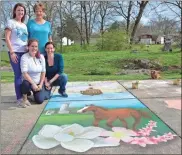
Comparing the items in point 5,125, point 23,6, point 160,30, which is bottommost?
point 5,125

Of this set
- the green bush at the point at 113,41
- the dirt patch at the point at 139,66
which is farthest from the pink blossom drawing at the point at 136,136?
the green bush at the point at 113,41

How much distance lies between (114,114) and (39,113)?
0.59 meters

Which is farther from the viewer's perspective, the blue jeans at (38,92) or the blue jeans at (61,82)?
the blue jeans at (61,82)

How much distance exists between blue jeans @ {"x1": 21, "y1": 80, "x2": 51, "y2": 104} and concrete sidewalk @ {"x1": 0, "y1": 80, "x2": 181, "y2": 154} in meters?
0.06

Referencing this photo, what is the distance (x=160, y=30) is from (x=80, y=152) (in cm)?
67

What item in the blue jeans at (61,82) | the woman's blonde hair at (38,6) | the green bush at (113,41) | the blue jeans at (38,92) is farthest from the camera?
the green bush at (113,41)

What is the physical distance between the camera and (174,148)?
1.28 meters

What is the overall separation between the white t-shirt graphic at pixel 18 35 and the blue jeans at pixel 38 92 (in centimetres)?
29

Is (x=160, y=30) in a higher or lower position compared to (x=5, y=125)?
higher

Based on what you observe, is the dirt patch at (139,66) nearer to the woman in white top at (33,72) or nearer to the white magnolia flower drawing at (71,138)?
the white magnolia flower drawing at (71,138)

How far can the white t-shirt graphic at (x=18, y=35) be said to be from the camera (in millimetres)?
2060

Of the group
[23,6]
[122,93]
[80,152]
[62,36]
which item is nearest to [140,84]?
[122,93]

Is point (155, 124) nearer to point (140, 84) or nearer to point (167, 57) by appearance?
point (167, 57)

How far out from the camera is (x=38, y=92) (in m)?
2.37
